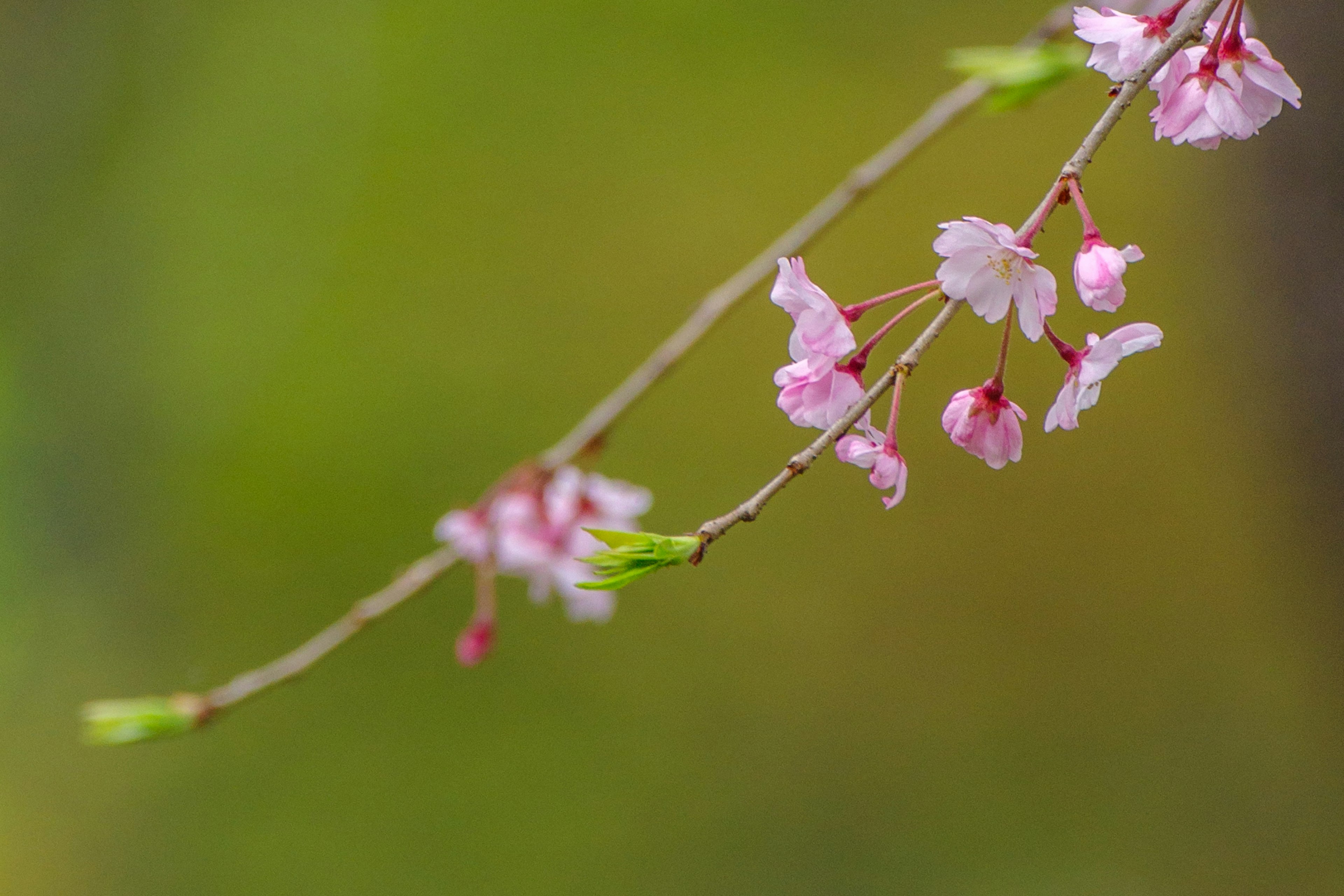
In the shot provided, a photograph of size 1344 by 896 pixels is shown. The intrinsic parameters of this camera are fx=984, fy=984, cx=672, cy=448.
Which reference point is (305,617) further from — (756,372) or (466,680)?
(756,372)

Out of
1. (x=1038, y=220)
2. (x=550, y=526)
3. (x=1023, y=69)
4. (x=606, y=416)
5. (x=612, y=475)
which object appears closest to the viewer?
(x=1038, y=220)

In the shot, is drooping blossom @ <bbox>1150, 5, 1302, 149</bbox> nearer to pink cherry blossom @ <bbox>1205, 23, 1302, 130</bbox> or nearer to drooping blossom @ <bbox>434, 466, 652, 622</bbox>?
pink cherry blossom @ <bbox>1205, 23, 1302, 130</bbox>

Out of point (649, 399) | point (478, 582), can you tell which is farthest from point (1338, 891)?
point (478, 582)

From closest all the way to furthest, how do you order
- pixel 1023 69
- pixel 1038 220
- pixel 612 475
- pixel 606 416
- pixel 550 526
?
pixel 1038 220, pixel 1023 69, pixel 606 416, pixel 550 526, pixel 612 475

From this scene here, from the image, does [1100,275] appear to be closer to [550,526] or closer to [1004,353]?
[1004,353]

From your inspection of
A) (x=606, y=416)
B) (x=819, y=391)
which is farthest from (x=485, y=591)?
(x=819, y=391)

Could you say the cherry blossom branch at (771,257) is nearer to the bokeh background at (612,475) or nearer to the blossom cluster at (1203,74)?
the blossom cluster at (1203,74)

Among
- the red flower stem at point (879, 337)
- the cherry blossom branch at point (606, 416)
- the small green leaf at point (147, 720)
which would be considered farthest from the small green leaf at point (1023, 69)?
the small green leaf at point (147, 720)

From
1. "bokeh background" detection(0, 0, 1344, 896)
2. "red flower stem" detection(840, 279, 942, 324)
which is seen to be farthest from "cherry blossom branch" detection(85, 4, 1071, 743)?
"bokeh background" detection(0, 0, 1344, 896)
